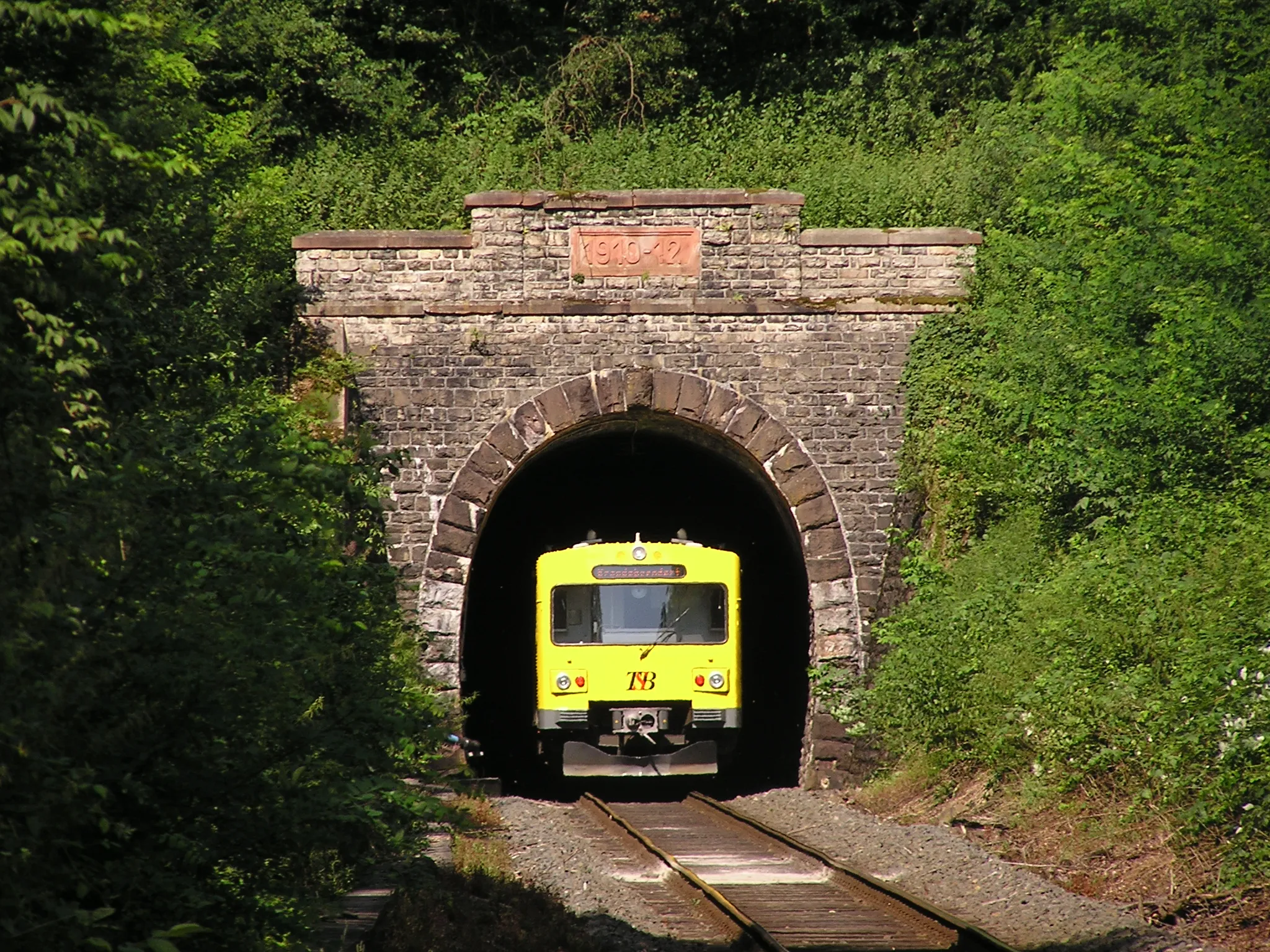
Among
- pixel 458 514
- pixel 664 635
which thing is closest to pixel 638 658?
pixel 664 635

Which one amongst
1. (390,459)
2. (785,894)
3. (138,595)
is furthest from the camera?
(785,894)

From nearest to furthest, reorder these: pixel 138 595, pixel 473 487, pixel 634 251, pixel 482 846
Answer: pixel 138 595 < pixel 482 846 < pixel 473 487 < pixel 634 251

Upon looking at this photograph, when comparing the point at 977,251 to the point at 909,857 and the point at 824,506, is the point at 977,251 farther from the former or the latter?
the point at 909,857

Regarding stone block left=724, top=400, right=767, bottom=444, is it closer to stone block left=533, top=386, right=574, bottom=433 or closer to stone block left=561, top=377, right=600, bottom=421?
stone block left=561, top=377, right=600, bottom=421

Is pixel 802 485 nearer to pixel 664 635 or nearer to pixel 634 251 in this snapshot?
pixel 664 635

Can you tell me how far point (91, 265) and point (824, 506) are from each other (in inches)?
503

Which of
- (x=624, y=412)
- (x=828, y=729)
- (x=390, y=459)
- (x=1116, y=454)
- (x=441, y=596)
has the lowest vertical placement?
(x=828, y=729)

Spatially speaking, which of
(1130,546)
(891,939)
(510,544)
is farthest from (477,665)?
(891,939)

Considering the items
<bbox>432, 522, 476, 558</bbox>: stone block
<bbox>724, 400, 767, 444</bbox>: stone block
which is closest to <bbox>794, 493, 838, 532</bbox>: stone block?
<bbox>724, 400, 767, 444</bbox>: stone block

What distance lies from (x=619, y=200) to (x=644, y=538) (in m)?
9.37

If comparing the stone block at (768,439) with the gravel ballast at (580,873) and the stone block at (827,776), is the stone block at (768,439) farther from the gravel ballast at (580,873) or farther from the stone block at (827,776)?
the gravel ballast at (580,873)

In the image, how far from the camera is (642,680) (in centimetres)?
1700

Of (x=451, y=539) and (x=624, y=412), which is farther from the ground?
(x=624, y=412)

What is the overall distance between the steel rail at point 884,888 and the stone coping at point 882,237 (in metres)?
6.63
